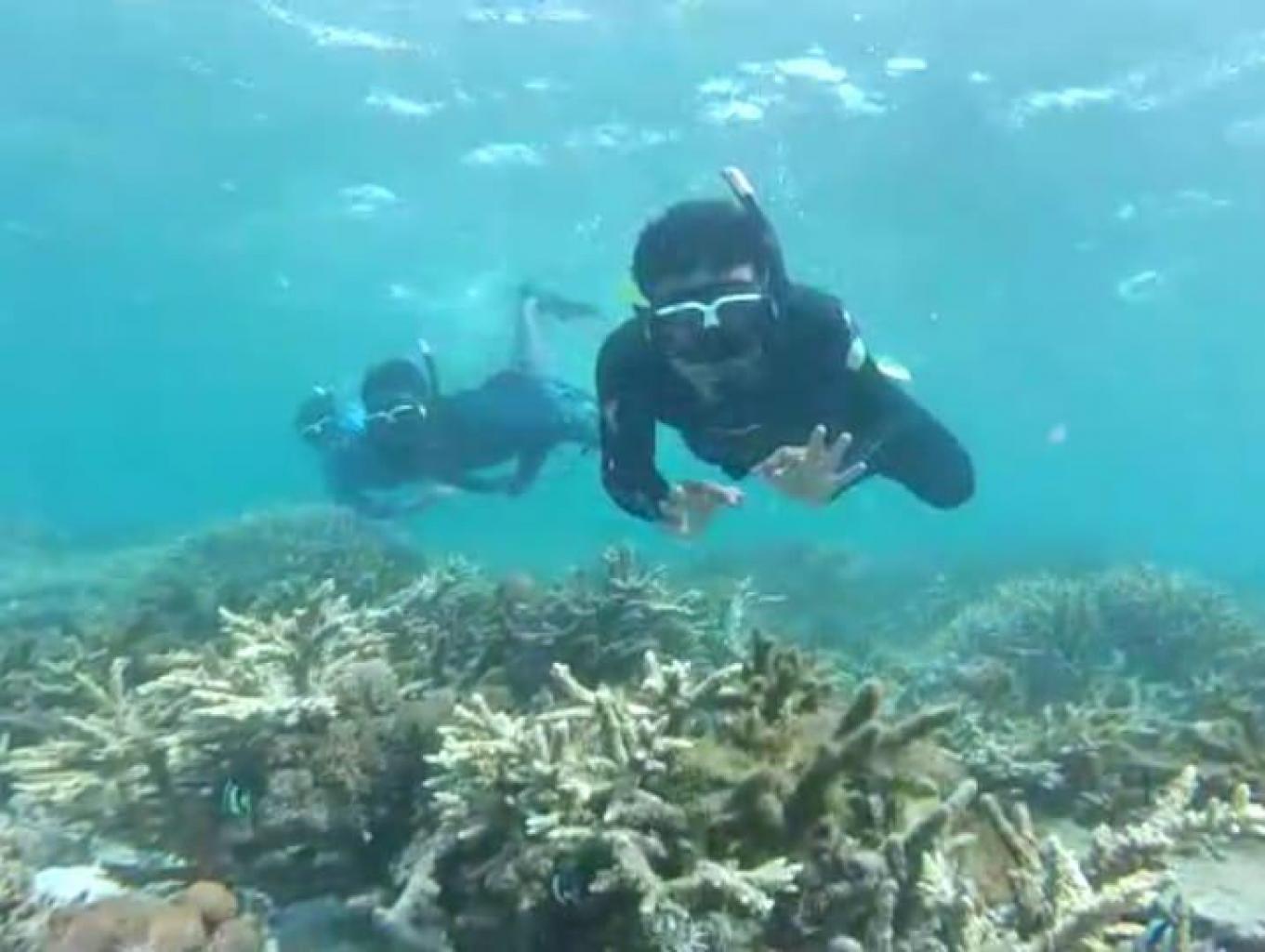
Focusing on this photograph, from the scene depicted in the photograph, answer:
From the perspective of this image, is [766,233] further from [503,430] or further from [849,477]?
[503,430]

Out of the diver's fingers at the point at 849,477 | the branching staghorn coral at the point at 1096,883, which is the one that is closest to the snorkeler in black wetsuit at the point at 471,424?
the diver's fingers at the point at 849,477

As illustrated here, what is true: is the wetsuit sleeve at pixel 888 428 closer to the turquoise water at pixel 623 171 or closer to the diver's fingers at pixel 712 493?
the diver's fingers at pixel 712 493

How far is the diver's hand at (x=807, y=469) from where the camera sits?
5.73 m

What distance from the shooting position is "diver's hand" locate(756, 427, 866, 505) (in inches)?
226

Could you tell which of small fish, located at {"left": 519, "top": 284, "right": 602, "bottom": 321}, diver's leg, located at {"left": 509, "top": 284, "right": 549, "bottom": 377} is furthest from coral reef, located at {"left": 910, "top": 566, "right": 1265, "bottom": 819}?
diver's leg, located at {"left": 509, "top": 284, "right": 549, "bottom": 377}

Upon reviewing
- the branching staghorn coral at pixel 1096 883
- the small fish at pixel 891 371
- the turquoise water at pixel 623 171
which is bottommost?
the branching staghorn coral at pixel 1096 883

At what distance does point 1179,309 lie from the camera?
40156 mm

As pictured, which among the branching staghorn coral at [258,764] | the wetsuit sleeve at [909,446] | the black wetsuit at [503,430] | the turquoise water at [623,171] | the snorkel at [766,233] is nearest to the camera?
the branching staghorn coral at [258,764]

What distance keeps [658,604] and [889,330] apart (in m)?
39.6

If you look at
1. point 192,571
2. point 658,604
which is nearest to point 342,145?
point 192,571

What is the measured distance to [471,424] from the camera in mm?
11961

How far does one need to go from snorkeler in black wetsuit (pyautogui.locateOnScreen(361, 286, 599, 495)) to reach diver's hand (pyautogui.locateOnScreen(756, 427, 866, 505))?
589cm

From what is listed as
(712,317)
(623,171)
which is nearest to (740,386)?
(712,317)

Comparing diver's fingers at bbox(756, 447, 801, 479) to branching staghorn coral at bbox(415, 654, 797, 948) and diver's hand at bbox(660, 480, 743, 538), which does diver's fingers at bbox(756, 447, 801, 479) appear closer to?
diver's hand at bbox(660, 480, 743, 538)
